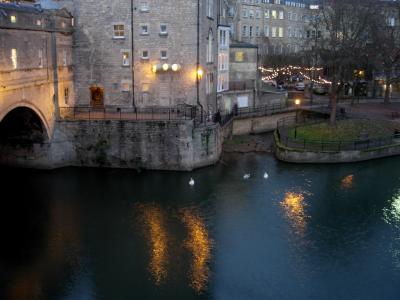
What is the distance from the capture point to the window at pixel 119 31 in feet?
131

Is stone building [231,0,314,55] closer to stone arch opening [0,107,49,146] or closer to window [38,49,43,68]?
window [38,49,43,68]

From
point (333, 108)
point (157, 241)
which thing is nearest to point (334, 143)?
point (333, 108)

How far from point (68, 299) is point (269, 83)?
57.2m

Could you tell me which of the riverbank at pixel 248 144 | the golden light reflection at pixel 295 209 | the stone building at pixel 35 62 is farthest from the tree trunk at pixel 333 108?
the stone building at pixel 35 62

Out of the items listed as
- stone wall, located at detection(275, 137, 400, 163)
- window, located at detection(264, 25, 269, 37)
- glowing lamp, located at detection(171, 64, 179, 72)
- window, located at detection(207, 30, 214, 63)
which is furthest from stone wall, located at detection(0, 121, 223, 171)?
window, located at detection(264, 25, 269, 37)

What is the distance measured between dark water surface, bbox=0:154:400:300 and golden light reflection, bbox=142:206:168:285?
95 millimetres

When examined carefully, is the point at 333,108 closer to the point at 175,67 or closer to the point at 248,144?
the point at 248,144

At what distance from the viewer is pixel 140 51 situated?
40.1 meters

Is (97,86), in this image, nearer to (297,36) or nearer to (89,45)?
(89,45)

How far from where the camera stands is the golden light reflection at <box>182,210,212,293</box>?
2189 centimetres

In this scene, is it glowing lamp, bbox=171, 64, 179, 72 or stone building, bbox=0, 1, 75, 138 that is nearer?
stone building, bbox=0, 1, 75, 138

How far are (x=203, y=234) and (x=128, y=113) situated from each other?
16.8m

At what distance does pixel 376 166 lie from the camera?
3981 centimetres

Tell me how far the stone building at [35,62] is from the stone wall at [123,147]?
1676mm
